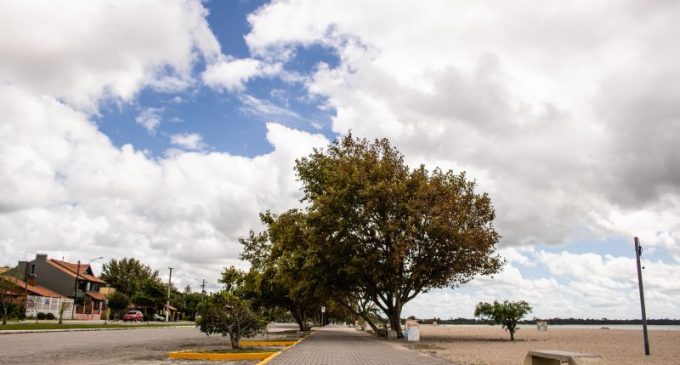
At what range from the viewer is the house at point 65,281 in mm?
76812

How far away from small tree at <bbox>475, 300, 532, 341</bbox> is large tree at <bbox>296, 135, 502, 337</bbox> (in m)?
2.16

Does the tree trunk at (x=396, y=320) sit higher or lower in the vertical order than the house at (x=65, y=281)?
lower

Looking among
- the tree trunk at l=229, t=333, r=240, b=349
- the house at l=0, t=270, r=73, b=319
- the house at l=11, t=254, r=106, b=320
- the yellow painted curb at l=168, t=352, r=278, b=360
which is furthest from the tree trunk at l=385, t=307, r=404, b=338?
the house at l=11, t=254, r=106, b=320

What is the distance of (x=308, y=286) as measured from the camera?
3434 cm

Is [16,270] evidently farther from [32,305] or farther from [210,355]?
[210,355]

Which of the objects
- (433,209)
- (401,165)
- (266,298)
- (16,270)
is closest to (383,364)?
(433,209)

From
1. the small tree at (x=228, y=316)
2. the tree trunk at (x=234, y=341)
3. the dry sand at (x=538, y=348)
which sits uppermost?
the small tree at (x=228, y=316)

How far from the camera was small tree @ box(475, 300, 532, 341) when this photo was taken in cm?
3316

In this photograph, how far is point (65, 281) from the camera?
7731 cm

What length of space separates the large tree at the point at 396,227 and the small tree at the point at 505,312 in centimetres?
216

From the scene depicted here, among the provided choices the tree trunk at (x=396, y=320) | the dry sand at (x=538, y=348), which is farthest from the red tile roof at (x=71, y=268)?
the dry sand at (x=538, y=348)

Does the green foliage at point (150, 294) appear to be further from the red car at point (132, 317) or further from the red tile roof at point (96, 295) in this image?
the red car at point (132, 317)

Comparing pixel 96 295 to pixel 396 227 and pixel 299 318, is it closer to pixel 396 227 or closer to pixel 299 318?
pixel 299 318

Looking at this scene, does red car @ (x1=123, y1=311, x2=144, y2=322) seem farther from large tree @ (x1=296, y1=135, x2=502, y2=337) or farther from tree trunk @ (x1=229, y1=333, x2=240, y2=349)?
tree trunk @ (x1=229, y1=333, x2=240, y2=349)
